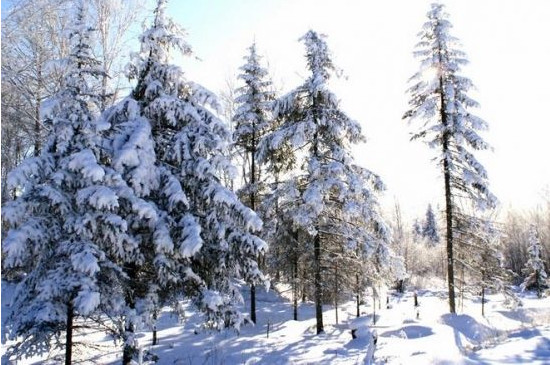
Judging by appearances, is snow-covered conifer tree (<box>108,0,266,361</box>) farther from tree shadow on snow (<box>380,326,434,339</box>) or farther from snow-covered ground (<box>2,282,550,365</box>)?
tree shadow on snow (<box>380,326,434,339</box>)

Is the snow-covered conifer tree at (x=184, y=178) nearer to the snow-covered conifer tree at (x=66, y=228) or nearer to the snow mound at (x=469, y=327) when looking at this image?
the snow-covered conifer tree at (x=66, y=228)

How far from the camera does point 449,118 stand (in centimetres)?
2228

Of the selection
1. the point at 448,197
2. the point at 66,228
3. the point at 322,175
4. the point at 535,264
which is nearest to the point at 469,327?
the point at 448,197

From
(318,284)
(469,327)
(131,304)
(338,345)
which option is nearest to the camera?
(131,304)

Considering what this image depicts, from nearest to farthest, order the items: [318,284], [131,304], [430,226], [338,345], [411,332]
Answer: [131,304] < [338,345] < [411,332] < [318,284] < [430,226]

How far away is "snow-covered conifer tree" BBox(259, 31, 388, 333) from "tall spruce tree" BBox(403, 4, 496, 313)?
202 inches

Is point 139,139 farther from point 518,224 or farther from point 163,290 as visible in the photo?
point 518,224

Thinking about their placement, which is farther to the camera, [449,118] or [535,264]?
[535,264]

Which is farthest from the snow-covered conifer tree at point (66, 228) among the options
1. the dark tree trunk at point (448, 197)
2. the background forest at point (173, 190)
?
the dark tree trunk at point (448, 197)

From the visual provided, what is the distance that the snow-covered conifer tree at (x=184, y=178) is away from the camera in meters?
10.6

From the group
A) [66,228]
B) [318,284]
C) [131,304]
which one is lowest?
[318,284]

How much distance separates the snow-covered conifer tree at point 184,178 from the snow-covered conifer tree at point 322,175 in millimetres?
6279

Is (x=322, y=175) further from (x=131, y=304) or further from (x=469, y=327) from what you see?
(x=131, y=304)

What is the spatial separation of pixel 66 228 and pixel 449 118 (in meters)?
18.9
